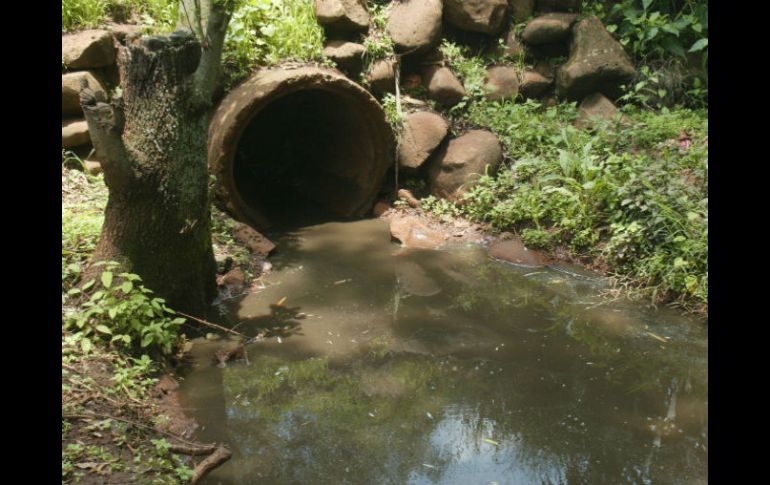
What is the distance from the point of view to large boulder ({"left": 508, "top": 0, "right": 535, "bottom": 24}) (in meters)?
8.99

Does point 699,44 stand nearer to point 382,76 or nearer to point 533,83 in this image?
point 533,83

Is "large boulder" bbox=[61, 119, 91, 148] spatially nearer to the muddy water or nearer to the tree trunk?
the tree trunk

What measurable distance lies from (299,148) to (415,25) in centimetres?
212

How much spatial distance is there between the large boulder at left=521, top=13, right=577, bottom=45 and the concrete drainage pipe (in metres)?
2.64

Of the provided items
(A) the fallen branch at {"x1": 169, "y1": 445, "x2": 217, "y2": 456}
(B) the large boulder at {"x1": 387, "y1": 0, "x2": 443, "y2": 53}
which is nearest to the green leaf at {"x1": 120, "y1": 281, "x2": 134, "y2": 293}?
(A) the fallen branch at {"x1": 169, "y1": 445, "x2": 217, "y2": 456}

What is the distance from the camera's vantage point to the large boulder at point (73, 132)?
6.49m

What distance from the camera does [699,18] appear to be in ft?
28.2

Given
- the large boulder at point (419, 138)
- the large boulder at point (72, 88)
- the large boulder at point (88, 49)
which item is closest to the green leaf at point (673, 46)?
the large boulder at point (419, 138)

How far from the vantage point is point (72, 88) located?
6.40 metres

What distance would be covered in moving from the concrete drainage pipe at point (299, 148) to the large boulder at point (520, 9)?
9.32 ft

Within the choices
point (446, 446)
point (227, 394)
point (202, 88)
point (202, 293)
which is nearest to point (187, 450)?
point (227, 394)

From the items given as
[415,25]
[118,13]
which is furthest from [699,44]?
[118,13]

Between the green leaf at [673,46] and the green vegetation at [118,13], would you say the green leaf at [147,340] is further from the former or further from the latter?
the green leaf at [673,46]

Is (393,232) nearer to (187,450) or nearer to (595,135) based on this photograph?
(595,135)
